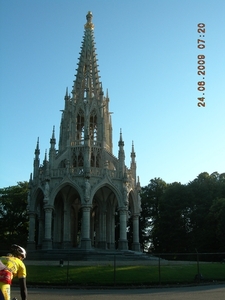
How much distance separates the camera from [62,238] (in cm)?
4534

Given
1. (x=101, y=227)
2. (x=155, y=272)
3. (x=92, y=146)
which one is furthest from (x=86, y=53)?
(x=155, y=272)

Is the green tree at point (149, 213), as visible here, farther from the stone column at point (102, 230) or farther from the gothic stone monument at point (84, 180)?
the stone column at point (102, 230)

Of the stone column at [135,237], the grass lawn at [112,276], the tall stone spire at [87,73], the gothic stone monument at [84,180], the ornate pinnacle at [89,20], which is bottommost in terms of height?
the grass lawn at [112,276]

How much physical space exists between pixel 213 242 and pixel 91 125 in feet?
81.0

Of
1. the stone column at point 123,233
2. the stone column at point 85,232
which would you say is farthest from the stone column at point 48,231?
the stone column at point 123,233

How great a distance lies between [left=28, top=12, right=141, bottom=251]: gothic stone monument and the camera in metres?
42.3

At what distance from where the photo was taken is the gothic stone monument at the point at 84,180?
42.3 m

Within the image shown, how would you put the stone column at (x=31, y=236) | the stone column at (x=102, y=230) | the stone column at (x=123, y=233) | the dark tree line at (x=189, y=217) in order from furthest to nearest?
1. the dark tree line at (x=189, y=217)
2. the stone column at (x=102, y=230)
3. the stone column at (x=31, y=236)
4. the stone column at (x=123, y=233)

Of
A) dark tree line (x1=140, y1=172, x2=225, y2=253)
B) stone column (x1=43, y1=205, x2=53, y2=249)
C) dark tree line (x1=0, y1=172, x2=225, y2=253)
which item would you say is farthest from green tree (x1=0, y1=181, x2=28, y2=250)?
stone column (x1=43, y1=205, x2=53, y2=249)

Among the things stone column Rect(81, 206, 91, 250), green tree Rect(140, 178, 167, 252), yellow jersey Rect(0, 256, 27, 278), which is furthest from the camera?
green tree Rect(140, 178, 167, 252)

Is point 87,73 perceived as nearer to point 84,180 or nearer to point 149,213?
point 84,180

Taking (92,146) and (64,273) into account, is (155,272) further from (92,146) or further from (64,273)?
(92,146)

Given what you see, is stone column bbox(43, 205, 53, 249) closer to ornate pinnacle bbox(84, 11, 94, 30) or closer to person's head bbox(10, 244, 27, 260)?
Answer: ornate pinnacle bbox(84, 11, 94, 30)

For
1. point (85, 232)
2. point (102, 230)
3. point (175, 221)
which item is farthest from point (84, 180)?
point (175, 221)
